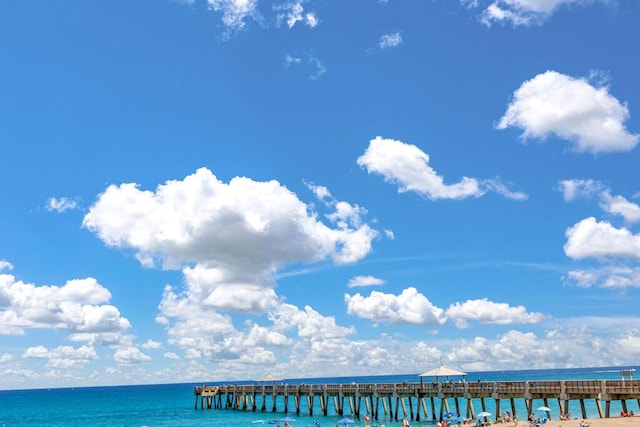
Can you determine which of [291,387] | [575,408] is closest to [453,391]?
[291,387]

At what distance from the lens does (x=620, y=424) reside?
33.8 m

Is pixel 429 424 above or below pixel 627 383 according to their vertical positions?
below

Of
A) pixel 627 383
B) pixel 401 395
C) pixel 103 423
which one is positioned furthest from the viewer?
pixel 103 423

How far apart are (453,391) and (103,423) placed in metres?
52.3

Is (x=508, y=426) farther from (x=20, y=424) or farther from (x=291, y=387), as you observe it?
(x=20, y=424)

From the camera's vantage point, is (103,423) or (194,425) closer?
(194,425)

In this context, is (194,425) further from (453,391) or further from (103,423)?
(453,391)

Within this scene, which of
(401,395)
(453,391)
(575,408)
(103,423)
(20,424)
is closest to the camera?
(453,391)

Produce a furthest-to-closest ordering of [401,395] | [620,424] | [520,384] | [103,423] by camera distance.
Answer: [103,423] → [401,395] → [520,384] → [620,424]

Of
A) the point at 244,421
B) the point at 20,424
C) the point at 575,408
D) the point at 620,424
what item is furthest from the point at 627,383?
the point at 20,424

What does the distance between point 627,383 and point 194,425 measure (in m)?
42.7

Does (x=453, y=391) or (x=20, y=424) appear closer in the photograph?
(x=453, y=391)

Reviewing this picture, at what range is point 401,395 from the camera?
51.2m

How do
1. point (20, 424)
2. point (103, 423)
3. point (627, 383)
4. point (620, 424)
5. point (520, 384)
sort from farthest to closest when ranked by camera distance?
point (20, 424), point (103, 423), point (520, 384), point (627, 383), point (620, 424)
